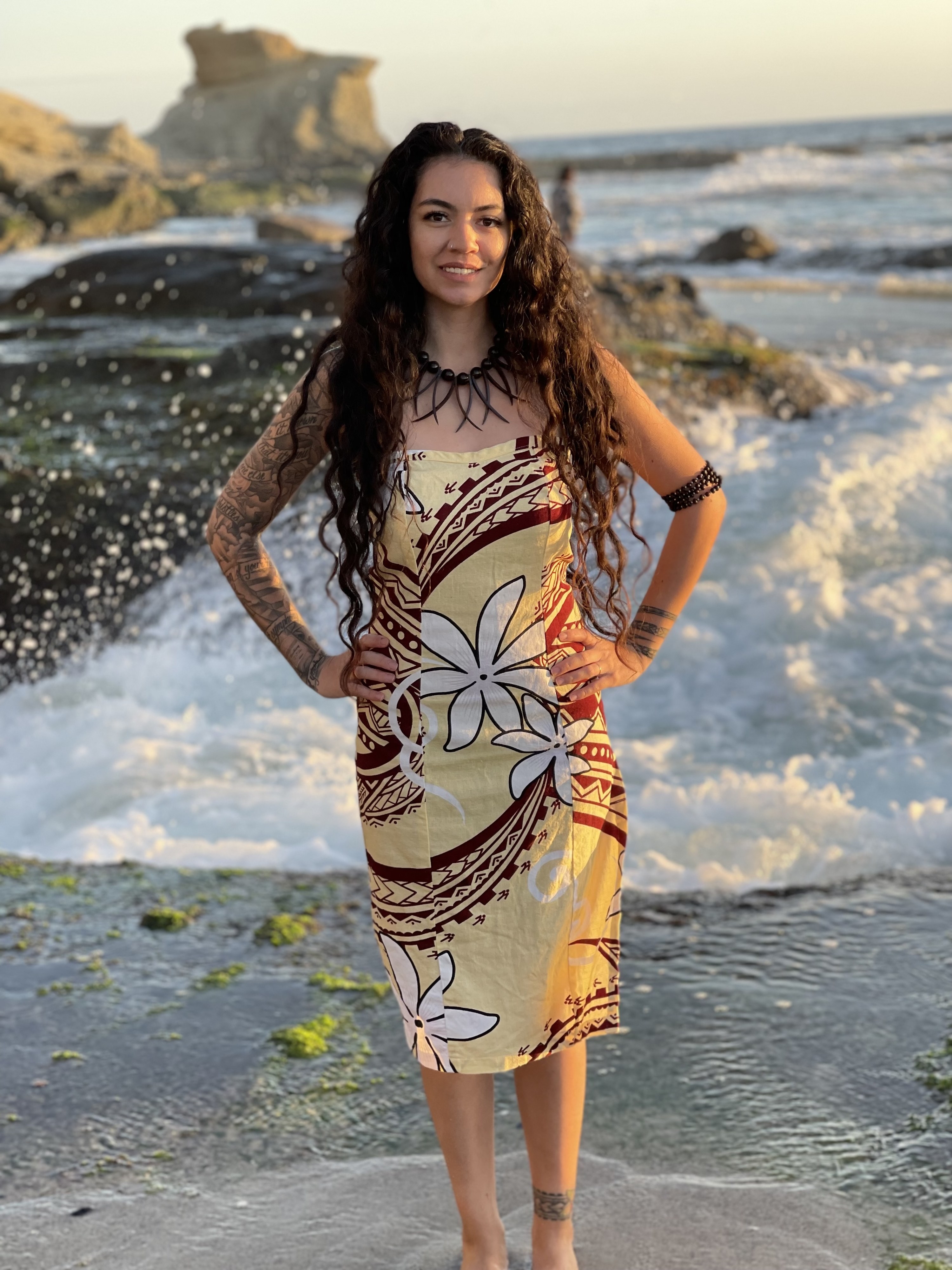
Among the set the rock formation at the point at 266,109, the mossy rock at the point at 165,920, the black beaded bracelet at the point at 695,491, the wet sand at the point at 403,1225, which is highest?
the rock formation at the point at 266,109

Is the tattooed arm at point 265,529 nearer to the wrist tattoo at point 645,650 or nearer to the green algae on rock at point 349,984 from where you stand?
the wrist tattoo at point 645,650

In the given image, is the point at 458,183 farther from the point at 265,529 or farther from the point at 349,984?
the point at 349,984

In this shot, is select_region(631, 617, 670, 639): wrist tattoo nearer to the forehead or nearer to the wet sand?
the forehead

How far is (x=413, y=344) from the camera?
219cm

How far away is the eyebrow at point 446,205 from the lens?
2.13m

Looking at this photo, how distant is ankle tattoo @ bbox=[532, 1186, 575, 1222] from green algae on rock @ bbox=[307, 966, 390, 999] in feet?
3.92

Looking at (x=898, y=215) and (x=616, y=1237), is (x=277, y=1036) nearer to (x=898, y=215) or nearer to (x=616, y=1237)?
(x=616, y=1237)

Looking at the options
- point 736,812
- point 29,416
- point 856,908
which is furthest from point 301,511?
point 856,908

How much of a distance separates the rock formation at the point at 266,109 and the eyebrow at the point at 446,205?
97.4 m

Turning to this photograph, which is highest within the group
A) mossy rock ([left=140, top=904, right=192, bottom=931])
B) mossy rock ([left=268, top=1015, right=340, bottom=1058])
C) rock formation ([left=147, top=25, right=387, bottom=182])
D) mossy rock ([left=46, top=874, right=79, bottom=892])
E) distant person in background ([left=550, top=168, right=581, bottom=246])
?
rock formation ([left=147, top=25, right=387, bottom=182])

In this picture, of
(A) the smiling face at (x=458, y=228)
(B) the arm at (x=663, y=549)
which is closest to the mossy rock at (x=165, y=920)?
(B) the arm at (x=663, y=549)

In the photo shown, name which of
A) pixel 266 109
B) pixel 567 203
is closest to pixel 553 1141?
pixel 567 203

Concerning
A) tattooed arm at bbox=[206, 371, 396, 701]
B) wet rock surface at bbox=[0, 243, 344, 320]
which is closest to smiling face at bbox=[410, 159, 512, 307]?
tattooed arm at bbox=[206, 371, 396, 701]

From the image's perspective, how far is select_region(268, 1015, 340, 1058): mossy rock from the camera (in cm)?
324
